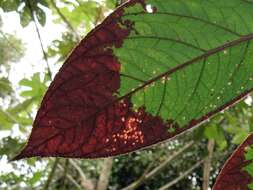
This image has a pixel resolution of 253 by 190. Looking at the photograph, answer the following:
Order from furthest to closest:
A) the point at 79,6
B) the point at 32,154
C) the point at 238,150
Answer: the point at 79,6 → the point at 238,150 → the point at 32,154

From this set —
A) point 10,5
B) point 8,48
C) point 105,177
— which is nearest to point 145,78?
point 10,5

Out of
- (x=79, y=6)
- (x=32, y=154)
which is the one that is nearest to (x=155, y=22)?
(x=32, y=154)

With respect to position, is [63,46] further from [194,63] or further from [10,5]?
[194,63]

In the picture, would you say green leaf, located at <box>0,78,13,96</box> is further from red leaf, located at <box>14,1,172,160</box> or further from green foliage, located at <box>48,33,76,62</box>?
red leaf, located at <box>14,1,172,160</box>

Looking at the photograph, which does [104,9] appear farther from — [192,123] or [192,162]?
[192,162]

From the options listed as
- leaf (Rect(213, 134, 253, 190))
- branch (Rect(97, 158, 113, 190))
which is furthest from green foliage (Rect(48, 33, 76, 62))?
leaf (Rect(213, 134, 253, 190))

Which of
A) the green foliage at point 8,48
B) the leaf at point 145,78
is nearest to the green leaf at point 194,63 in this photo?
the leaf at point 145,78

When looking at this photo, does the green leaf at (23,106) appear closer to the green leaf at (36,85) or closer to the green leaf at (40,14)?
the green leaf at (36,85)
